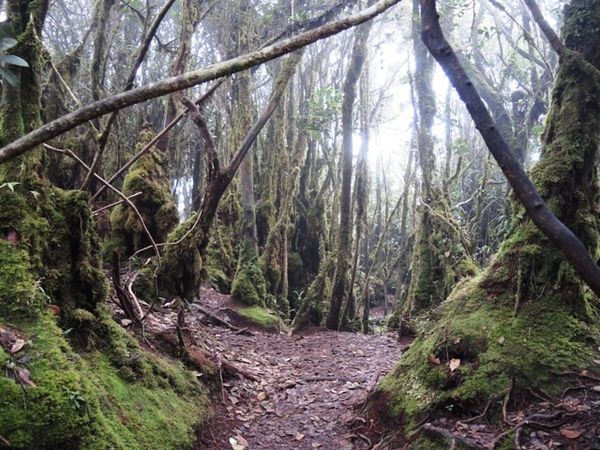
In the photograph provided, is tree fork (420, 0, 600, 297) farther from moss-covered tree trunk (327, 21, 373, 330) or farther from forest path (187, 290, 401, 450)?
moss-covered tree trunk (327, 21, 373, 330)

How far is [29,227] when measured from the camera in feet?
11.0

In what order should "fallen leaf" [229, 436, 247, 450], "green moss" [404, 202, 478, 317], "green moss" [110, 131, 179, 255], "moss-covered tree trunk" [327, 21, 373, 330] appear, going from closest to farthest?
"fallen leaf" [229, 436, 247, 450]
"green moss" [110, 131, 179, 255]
"green moss" [404, 202, 478, 317]
"moss-covered tree trunk" [327, 21, 373, 330]

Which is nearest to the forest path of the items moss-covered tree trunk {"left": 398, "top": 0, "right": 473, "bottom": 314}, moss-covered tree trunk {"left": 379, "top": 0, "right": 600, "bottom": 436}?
moss-covered tree trunk {"left": 379, "top": 0, "right": 600, "bottom": 436}

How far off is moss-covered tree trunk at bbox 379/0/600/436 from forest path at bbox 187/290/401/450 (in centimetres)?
89

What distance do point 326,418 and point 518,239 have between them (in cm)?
271

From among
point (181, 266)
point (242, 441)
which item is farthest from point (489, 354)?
point (181, 266)

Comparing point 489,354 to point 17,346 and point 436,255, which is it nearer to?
point 17,346

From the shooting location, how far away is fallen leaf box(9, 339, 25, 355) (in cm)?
266

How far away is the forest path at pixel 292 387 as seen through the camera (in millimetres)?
4547

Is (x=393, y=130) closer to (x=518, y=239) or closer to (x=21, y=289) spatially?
(x=518, y=239)

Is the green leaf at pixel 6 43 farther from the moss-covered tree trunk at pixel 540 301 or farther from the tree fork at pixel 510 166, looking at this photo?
the moss-covered tree trunk at pixel 540 301

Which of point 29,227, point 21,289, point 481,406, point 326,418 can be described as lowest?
point 326,418

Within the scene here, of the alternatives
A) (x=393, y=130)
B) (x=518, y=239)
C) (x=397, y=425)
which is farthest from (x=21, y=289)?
(x=393, y=130)

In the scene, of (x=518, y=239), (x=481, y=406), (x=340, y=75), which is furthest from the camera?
(x=340, y=75)
